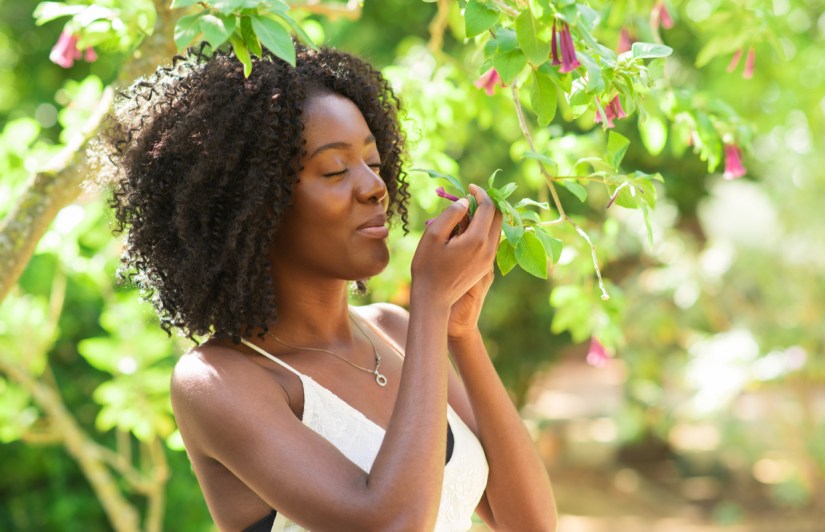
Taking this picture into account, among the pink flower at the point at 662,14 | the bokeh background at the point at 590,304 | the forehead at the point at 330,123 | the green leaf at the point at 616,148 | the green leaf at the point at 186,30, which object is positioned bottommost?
the bokeh background at the point at 590,304

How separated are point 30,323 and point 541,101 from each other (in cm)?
250

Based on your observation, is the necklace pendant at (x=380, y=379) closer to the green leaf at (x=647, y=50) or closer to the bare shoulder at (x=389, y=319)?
the bare shoulder at (x=389, y=319)

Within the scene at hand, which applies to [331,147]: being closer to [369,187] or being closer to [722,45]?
[369,187]

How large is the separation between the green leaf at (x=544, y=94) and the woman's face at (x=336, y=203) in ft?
1.07

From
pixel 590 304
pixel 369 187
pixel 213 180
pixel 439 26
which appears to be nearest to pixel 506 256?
pixel 369 187

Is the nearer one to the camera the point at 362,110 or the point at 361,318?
the point at 362,110

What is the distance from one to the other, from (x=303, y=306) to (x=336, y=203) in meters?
0.27

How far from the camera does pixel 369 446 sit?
6.20ft

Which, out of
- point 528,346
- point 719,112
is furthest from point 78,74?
point 719,112

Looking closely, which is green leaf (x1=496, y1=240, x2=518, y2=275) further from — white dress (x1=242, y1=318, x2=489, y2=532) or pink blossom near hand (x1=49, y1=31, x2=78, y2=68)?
pink blossom near hand (x1=49, y1=31, x2=78, y2=68)

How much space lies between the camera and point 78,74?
35.1 ft

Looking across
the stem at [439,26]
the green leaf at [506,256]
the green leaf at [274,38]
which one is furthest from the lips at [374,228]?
the stem at [439,26]

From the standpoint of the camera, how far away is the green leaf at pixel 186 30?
1448 millimetres

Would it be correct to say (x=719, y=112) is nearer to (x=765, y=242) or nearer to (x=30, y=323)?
(x=30, y=323)
